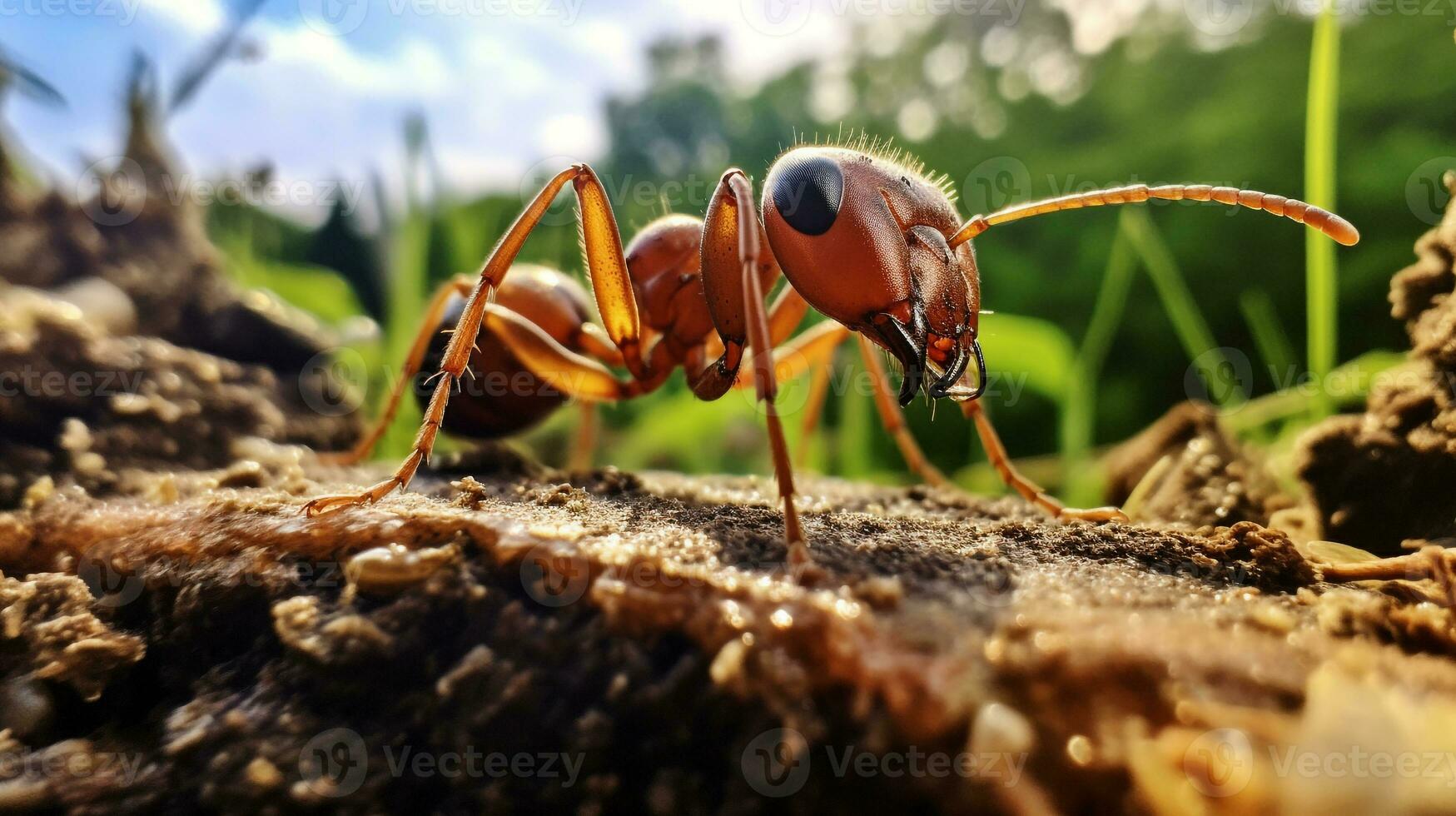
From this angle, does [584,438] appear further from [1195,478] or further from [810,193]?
[1195,478]

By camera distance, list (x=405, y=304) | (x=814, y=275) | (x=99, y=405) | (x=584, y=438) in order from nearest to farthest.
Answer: (x=814, y=275) < (x=99, y=405) < (x=584, y=438) < (x=405, y=304)

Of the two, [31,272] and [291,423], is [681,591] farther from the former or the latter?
[31,272]

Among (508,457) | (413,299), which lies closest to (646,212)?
(413,299)
